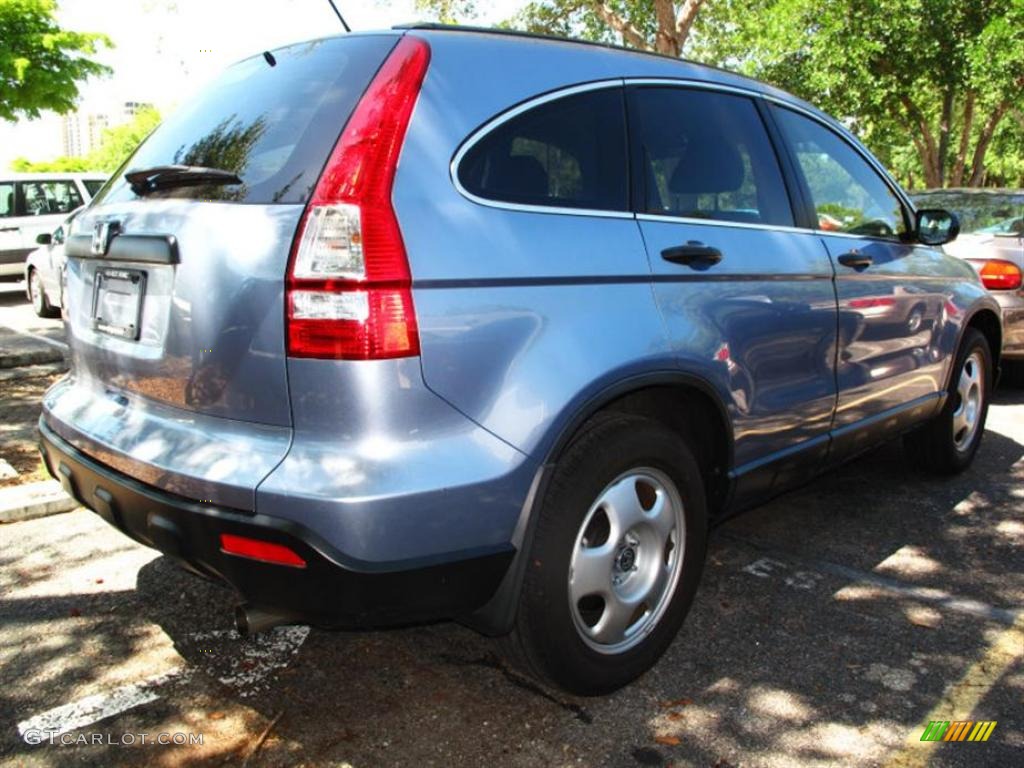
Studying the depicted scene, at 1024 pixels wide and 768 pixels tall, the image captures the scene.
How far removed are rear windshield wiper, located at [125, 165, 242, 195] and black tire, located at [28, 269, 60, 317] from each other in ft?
31.9

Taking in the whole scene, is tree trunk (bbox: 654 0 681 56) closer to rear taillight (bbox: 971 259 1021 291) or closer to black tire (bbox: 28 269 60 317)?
rear taillight (bbox: 971 259 1021 291)

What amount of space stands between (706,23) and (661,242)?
63.4 feet

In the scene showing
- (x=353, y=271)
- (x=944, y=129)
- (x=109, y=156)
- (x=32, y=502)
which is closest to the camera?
(x=353, y=271)

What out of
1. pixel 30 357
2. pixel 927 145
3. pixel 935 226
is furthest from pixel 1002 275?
pixel 927 145

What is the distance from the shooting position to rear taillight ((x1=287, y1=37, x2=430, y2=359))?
2.01m

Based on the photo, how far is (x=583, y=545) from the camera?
253cm

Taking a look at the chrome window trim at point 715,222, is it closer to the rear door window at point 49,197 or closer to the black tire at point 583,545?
the black tire at point 583,545

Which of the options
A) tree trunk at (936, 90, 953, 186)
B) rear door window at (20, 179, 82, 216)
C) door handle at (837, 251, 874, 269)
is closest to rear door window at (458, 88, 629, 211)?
door handle at (837, 251, 874, 269)

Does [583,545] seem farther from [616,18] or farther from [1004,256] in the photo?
[616,18]

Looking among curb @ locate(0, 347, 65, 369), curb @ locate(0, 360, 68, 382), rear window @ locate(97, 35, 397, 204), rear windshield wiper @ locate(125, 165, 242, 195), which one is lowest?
curb @ locate(0, 360, 68, 382)

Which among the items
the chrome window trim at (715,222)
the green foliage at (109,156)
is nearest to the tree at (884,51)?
the chrome window trim at (715,222)

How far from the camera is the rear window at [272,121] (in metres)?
2.17

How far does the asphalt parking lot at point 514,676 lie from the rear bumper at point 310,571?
528mm

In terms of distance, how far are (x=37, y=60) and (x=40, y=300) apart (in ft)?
28.4
